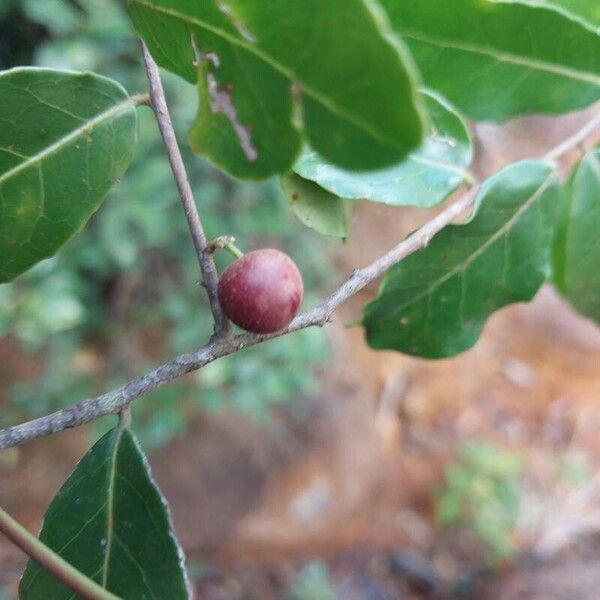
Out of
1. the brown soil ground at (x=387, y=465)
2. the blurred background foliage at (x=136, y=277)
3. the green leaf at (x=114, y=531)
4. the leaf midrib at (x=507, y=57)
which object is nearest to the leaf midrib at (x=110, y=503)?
the green leaf at (x=114, y=531)

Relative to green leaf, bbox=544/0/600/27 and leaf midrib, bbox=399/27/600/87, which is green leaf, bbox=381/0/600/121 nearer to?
leaf midrib, bbox=399/27/600/87

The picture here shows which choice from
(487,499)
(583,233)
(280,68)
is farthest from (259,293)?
(487,499)

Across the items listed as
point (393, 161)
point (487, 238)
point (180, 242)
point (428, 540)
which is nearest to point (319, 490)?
point (428, 540)

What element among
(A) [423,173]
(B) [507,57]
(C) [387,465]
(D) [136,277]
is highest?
(B) [507,57]

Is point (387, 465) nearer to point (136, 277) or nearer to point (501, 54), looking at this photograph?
point (136, 277)

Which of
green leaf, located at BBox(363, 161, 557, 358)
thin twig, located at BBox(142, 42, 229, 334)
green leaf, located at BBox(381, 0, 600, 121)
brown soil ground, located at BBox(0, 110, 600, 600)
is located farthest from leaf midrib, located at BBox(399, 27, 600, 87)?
brown soil ground, located at BBox(0, 110, 600, 600)

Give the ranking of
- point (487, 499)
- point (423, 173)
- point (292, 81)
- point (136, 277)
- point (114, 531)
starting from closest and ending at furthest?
point (292, 81) → point (114, 531) → point (423, 173) → point (136, 277) → point (487, 499)

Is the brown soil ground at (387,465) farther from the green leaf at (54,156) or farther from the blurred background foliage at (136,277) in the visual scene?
the green leaf at (54,156)
